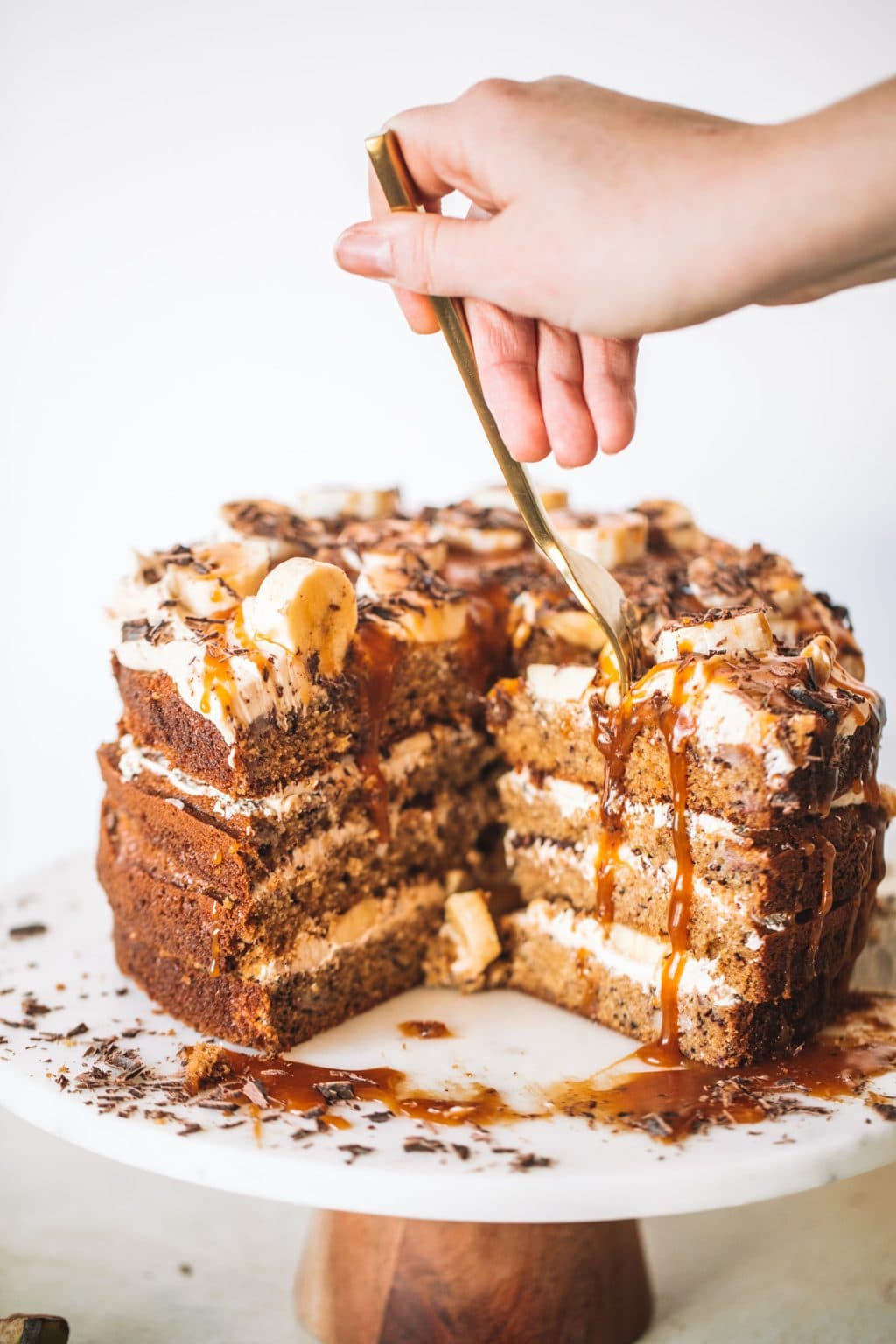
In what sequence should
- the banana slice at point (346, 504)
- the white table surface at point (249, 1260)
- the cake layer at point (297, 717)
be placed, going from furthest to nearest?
the banana slice at point (346, 504)
the white table surface at point (249, 1260)
the cake layer at point (297, 717)

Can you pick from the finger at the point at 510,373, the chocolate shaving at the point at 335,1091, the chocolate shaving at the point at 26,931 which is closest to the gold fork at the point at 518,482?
the finger at the point at 510,373

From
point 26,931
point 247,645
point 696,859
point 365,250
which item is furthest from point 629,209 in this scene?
point 26,931

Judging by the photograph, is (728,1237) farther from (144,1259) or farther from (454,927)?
(144,1259)

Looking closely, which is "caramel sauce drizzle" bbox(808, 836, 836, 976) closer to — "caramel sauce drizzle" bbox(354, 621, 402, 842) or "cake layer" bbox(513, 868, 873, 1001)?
"cake layer" bbox(513, 868, 873, 1001)

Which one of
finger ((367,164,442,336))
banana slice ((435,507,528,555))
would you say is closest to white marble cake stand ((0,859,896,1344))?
banana slice ((435,507,528,555))

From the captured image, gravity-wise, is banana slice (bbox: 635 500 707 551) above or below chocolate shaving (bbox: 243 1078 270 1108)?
above

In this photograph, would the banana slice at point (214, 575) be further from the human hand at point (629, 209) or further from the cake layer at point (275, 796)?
the human hand at point (629, 209)
